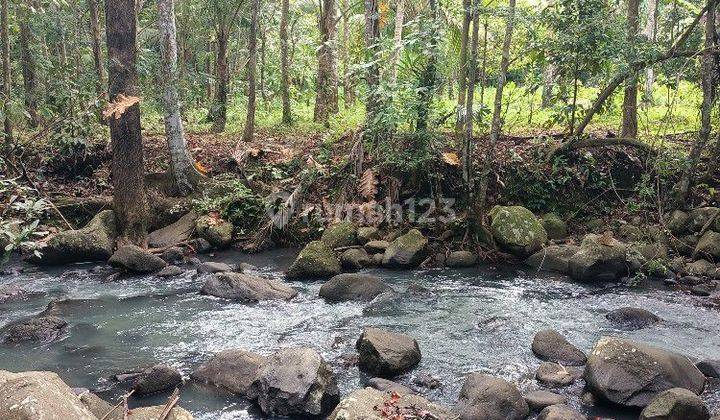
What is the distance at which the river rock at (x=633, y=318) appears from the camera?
8.54m

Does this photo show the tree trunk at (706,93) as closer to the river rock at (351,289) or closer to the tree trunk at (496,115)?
the tree trunk at (496,115)

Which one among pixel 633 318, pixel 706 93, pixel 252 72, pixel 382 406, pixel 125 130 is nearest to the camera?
pixel 382 406

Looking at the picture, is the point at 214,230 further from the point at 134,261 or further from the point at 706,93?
the point at 706,93

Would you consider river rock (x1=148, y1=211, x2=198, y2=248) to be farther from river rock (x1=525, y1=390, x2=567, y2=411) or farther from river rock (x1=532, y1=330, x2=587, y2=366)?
river rock (x1=525, y1=390, x2=567, y2=411)

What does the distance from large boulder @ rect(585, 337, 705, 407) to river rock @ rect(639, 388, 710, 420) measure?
52 cm

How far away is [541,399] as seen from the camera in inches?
243

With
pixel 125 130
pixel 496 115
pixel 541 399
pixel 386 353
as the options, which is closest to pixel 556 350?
pixel 541 399

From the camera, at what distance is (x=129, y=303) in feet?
32.1

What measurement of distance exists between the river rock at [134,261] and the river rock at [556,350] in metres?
7.43

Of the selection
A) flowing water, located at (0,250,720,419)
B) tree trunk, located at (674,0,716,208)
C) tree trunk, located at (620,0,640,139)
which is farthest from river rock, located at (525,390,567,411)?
tree trunk, located at (620,0,640,139)

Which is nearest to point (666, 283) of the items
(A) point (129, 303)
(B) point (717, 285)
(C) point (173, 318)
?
(B) point (717, 285)

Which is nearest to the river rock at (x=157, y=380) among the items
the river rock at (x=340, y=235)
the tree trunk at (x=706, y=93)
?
the river rock at (x=340, y=235)

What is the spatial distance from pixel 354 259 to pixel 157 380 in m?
5.70

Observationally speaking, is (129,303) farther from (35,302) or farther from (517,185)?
(517,185)
